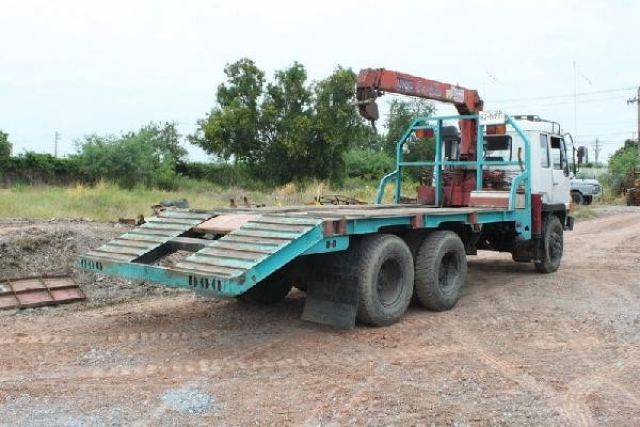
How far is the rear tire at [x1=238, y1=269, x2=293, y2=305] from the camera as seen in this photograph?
784 cm

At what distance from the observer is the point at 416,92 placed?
9195 mm

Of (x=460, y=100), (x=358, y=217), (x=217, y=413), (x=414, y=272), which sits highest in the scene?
(x=460, y=100)

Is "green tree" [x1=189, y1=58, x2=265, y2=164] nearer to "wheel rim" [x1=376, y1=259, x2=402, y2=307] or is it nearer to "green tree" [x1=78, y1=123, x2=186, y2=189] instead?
"green tree" [x1=78, y1=123, x2=186, y2=189]

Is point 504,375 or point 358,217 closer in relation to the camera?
point 504,375

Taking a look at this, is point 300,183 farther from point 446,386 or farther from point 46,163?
point 446,386

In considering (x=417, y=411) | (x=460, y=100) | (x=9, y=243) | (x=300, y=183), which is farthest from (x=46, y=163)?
(x=417, y=411)

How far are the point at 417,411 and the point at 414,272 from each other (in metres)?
3.14

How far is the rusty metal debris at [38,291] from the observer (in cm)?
809

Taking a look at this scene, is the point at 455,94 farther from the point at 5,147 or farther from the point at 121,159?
the point at 5,147

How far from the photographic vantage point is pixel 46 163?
27.9 metres

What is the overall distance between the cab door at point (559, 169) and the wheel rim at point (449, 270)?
3164mm

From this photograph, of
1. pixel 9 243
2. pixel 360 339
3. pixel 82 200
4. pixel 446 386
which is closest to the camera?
pixel 446 386

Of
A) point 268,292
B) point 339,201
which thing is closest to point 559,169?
point 339,201

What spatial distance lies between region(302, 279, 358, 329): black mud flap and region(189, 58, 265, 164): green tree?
2344cm
